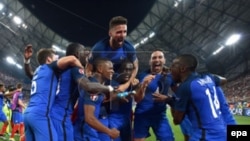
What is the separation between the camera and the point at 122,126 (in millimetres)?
4699

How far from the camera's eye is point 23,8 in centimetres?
1137

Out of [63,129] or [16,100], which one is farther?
[16,100]

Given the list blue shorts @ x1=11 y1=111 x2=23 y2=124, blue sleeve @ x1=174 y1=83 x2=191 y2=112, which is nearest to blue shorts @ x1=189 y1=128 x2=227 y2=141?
blue sleeve @ x1=174 y1=83 x2=191 y2=112

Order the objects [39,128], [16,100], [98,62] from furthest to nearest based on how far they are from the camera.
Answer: [16,100], [98,62], [39,128]

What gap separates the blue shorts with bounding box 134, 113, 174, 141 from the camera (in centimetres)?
526

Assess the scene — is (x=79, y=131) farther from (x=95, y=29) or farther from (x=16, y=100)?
(x=16, y=100)

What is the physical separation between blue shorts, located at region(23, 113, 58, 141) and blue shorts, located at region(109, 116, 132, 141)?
1.16m

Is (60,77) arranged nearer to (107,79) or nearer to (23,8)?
(107,79)

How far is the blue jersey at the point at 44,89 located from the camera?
3.57 m

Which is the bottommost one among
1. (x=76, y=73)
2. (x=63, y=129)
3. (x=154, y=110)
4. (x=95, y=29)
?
(x=63, y=129)

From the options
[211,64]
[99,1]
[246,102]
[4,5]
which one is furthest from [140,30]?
[246,102]

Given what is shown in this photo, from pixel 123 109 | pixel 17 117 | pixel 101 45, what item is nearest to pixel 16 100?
pixel 17 117

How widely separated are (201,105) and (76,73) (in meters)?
1.35

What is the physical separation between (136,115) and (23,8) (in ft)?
24.7
